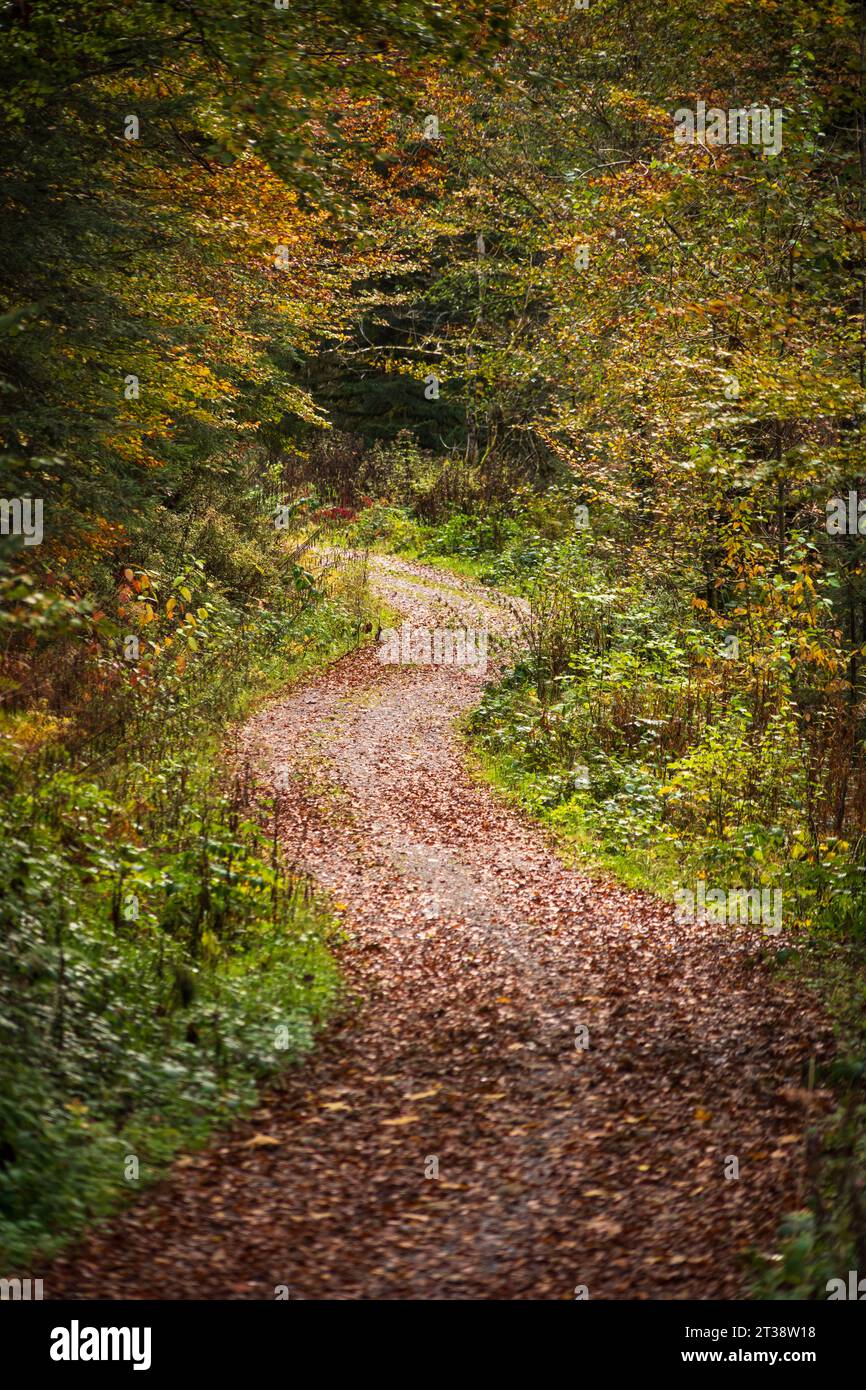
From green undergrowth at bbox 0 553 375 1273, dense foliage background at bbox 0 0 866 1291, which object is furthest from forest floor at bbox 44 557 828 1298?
dense foliage background at bbox 0 0 866 1291

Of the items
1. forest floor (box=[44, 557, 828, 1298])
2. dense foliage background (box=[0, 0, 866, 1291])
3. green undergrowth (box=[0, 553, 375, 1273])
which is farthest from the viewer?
dense foliage background (box=[0, 0, 866, 1291])

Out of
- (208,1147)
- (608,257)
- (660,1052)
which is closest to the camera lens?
(208,1147)

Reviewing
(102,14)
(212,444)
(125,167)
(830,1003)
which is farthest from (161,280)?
(830,1003)

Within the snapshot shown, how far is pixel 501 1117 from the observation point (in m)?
5.75

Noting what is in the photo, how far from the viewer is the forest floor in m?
4.40

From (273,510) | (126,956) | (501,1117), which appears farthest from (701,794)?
(273,510)

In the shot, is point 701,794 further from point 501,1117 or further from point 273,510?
point 273,510

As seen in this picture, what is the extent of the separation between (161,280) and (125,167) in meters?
1.03

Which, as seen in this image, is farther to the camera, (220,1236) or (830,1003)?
(830,1003)

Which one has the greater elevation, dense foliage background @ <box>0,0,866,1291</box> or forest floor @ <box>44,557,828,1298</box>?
dense foliage background @ <box>0,0,866,1291</box>

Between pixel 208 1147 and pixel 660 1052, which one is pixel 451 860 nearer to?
pixel 660 1052

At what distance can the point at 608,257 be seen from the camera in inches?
587

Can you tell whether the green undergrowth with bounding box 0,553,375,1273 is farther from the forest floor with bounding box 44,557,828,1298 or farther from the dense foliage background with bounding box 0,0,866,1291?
the forest floor with bounding box 44,557,828,1298

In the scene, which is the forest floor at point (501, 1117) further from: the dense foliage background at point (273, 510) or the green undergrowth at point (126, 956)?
the dense foliage background at point (273, 510)
